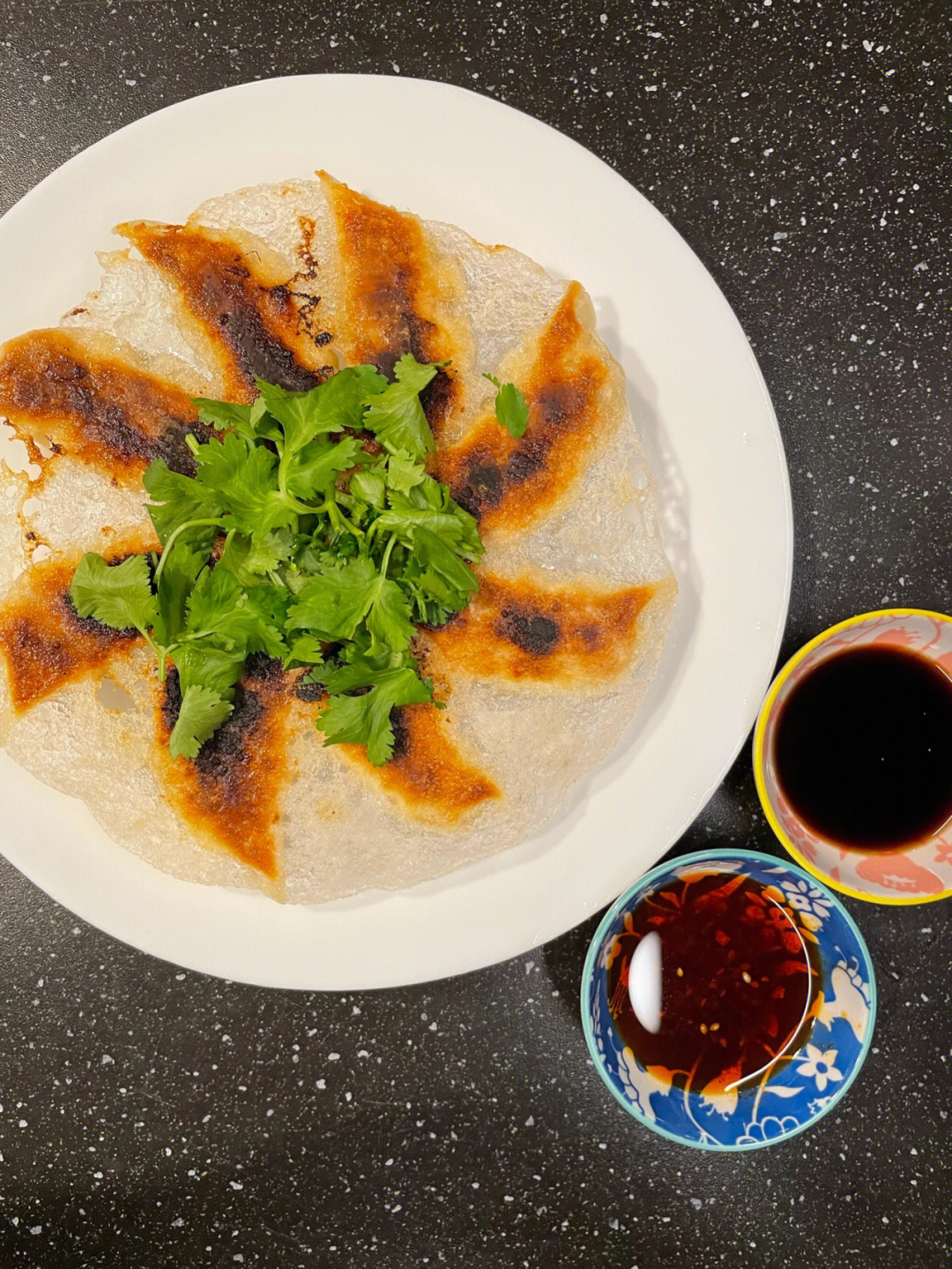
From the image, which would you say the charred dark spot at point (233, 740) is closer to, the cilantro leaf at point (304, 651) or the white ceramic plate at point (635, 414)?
the cilantro leaf at point (304, 651)

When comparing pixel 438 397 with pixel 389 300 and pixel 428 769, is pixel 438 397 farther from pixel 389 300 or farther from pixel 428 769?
pixel 428 769

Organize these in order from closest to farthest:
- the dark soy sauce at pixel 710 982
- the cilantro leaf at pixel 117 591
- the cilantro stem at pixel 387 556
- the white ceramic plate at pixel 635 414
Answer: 1. the cilantro stem at pixel 387 556
2. the cilantro leaf at pixel 117 591
3. the white ceramic plate at pixel 635 414
4. the dark soy sauce at pixel 710 982

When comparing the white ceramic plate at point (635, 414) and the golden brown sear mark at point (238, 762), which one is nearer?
the golden brown sear mark at point (238, 762)

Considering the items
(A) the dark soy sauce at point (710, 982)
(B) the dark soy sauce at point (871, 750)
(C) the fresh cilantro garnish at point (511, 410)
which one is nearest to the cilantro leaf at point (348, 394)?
(C) the fresh cilantro garnish at point (511, 410)

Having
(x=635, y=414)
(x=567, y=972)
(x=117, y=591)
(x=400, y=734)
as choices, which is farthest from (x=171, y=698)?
Result: (x=567, y=972)

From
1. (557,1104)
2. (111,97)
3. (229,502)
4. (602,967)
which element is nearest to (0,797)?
(229,502)

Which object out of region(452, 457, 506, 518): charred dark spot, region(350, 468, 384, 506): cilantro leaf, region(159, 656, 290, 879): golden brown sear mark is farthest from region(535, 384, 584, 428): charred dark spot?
region(159, 656, 290, 879): golden brown sear mark
